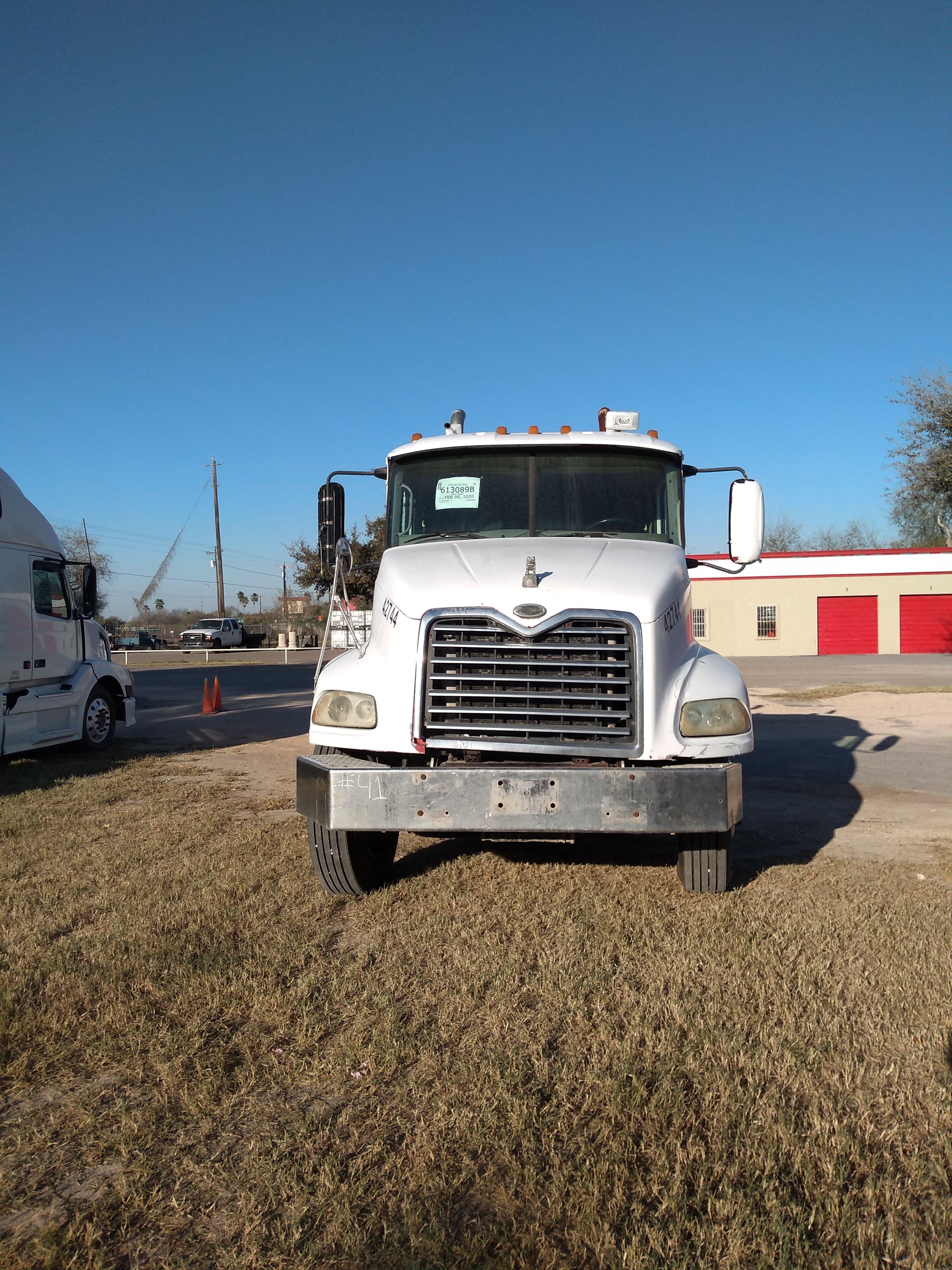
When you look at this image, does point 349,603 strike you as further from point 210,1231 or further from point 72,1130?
point 210,1231

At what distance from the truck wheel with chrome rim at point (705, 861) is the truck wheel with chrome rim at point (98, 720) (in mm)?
8007

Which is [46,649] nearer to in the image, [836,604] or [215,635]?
[836,604]

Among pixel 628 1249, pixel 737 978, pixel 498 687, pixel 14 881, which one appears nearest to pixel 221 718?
pixel 14 881

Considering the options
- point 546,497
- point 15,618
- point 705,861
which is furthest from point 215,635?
point 705,861

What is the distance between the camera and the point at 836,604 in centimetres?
3591

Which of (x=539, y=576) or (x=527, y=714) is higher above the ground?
(x=539, y=576)

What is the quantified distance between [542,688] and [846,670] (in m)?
23.7

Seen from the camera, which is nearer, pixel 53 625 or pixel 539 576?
pixel 539 576

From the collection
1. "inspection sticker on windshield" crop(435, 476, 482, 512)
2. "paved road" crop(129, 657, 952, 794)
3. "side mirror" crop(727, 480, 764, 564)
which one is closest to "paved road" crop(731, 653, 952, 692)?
"paved road" crop(129, 657, 952, 794)

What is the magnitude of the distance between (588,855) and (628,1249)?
12.4 ft

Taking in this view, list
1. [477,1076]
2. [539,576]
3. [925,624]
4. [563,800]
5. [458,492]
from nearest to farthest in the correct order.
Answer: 1. [477,1076]
2. [563,800]
3. [539,576]
4. [458,492]
5. [925,624]

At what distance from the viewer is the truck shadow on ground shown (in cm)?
571

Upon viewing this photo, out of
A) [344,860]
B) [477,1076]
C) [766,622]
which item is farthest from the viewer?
[766,622]

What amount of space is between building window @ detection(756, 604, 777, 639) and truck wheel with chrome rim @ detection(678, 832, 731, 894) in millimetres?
32962
